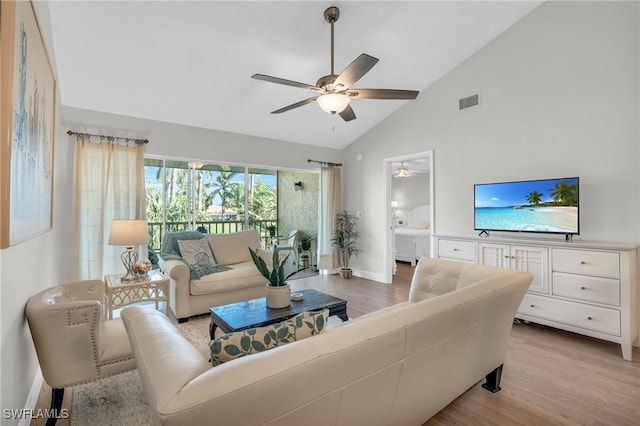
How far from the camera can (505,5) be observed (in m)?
3.38

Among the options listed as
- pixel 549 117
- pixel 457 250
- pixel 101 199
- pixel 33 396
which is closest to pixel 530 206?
pixel 457 250

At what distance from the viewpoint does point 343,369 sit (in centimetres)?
100

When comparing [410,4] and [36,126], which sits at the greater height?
[410,4]

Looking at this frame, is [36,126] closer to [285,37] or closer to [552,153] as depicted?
[285,37]

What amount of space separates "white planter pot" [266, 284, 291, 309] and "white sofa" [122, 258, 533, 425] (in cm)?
127

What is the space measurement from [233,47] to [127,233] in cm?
226

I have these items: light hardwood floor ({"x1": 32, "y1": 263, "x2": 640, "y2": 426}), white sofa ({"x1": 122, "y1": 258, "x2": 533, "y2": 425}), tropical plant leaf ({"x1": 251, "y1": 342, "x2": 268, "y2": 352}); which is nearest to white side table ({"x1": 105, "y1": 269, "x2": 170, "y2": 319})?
light hardwood floor ({"x1": 32, "y1": 263, "x2": 640, "y2": 426})

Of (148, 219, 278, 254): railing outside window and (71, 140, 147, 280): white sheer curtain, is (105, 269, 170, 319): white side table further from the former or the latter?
(148, 219, 278, 254): railing outside window

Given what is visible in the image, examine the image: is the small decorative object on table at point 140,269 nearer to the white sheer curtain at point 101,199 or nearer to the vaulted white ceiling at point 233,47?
the white sheer curtain at point 101,199

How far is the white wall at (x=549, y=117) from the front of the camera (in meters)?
2.91

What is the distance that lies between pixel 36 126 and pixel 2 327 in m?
1.10

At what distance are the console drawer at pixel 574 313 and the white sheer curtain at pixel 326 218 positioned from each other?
3.31 meters

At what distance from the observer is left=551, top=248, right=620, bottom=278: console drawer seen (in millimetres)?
2631

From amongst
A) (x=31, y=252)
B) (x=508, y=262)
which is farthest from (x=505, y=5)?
(x=31, y=252)
